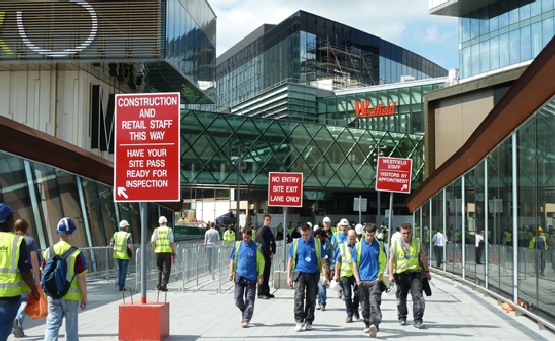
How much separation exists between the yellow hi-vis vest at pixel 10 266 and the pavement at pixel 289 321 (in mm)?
3608

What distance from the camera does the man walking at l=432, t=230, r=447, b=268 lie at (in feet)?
81.1

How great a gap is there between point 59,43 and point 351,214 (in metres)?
47.0

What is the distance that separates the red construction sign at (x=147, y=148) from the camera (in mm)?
10094

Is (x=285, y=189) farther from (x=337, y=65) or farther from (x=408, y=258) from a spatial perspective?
(x=337, y=65)

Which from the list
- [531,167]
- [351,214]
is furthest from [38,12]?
[351,214]

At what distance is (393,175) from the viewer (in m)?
20.1

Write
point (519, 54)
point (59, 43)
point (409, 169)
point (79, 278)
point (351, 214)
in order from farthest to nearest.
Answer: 1. point (351, 214)
2. point (519, 54)
3. point (59, 43)
4. point (409, 169)
5. point (79, 278)

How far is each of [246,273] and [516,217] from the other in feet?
17.4

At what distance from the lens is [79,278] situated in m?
7.77

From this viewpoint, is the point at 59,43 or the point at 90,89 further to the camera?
the point at 90,89

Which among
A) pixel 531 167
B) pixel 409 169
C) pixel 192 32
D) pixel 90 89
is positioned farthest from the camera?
pixel 192 32

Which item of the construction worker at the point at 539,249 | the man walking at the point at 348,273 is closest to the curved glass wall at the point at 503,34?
the construction worker at the point at 539,249

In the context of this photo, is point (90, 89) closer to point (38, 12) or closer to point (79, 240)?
point (38, 12)

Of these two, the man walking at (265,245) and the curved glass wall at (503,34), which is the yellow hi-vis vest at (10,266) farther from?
the curved glass wall at (503,34)
